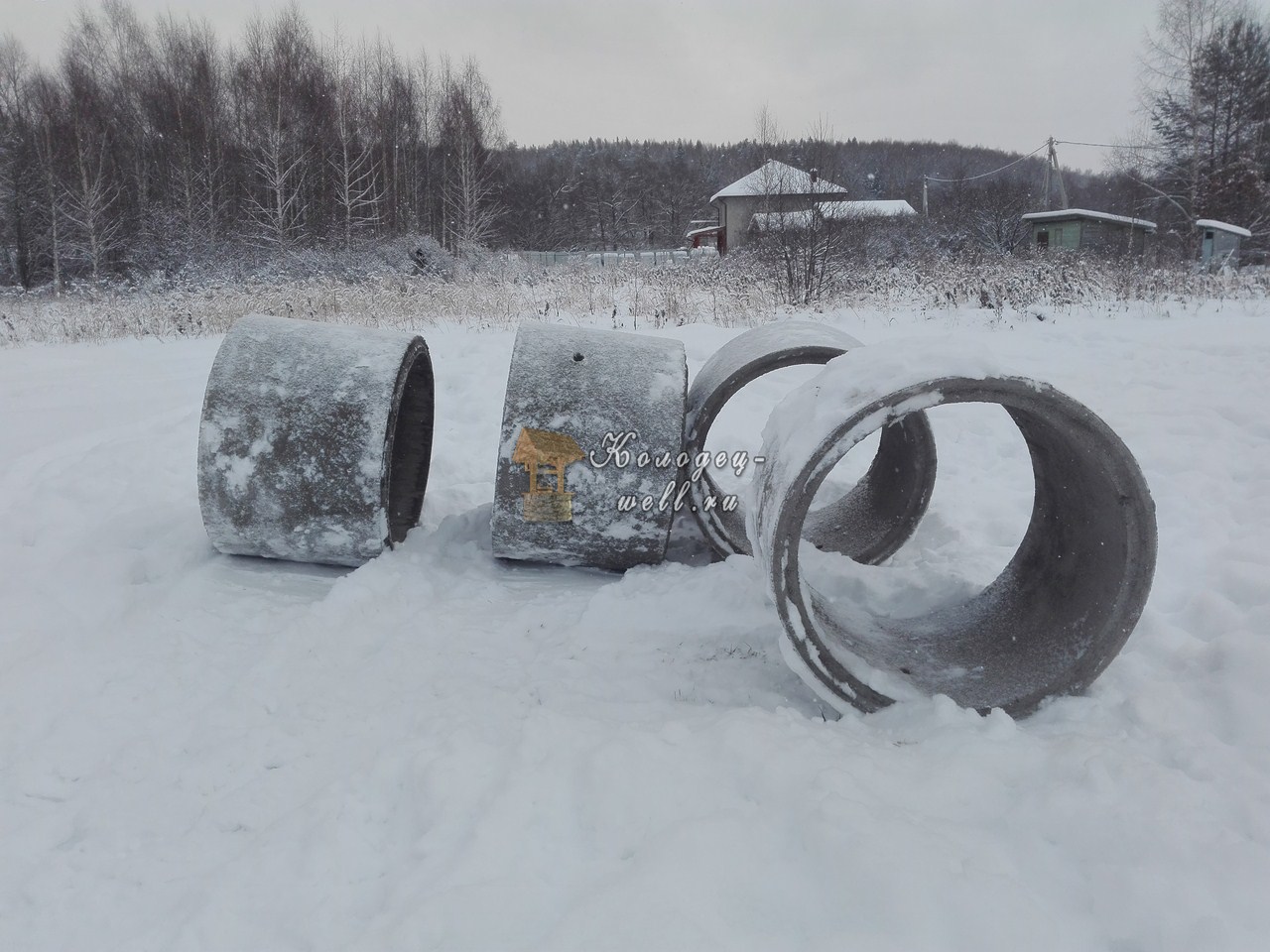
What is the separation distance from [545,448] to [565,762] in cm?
173

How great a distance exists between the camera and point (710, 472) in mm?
5758

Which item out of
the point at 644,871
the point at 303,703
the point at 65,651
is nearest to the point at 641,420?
the point at 303,703

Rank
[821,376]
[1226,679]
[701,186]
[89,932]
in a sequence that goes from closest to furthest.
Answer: [89,932] < [1226,679] < [821,376] < [701,186]

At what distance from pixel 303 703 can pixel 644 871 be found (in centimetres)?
→ 149

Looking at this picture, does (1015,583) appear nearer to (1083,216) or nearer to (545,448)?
(545,448)

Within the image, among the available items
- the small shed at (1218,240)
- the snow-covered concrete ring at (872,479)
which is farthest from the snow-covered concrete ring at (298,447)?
the small shed at (1218,240)

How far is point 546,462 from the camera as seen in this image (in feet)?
12.1

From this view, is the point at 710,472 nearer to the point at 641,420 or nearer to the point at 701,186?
the point at 641,420

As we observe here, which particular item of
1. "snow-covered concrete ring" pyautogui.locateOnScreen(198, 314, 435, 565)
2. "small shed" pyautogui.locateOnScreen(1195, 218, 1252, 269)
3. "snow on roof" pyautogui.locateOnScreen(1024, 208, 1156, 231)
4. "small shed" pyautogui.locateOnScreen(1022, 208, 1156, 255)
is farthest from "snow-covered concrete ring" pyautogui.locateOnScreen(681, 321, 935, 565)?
"snow on roof" pyautogui.locateOnScreen(1024, 208, 1156, 231)

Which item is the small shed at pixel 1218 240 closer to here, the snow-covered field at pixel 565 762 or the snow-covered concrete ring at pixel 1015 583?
the snow-covered field at pixel 565 762

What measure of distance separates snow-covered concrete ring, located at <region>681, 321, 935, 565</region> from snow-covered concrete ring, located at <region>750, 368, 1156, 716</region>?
67cm

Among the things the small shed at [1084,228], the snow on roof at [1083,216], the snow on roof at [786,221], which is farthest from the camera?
the small shed at [1084,228]

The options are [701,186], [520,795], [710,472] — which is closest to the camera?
[520,795]

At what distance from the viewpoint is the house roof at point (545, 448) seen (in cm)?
367
